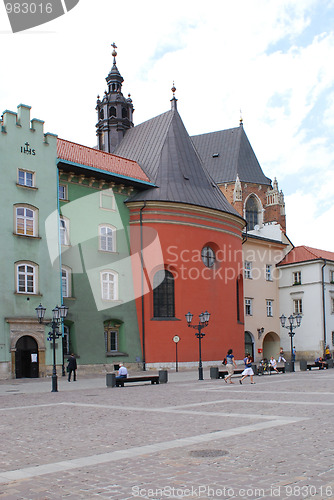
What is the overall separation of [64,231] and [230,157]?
128ft

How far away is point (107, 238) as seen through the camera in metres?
37.3

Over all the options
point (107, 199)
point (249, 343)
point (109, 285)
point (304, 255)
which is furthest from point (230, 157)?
point (109, 285)

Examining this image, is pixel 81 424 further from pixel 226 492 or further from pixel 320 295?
pixel 320 295

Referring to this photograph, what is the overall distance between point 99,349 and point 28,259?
7.32 meters

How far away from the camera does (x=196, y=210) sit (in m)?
39.9

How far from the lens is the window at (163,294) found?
126 ft

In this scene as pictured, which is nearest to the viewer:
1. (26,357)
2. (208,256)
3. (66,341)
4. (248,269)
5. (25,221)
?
(26,357)

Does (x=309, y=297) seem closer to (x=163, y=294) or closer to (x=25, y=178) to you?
(x=163, y=294)

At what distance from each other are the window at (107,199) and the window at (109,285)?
4.45m

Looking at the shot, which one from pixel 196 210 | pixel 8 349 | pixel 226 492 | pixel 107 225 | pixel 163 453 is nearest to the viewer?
pixel 226 492

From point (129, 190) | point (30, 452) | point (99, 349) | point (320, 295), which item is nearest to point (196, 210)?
point (129, 190)

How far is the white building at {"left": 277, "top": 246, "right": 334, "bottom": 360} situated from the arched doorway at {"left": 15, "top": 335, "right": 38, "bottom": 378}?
30.2 meters

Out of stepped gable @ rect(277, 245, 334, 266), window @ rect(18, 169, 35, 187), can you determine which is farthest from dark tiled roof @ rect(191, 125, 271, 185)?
window @ rect(18, 169, 35, 187)

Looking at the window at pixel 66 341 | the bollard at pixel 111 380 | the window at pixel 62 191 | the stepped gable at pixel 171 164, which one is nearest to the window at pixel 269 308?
the stepped gable at pixel 171 164
